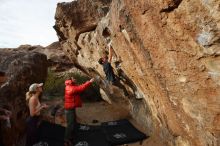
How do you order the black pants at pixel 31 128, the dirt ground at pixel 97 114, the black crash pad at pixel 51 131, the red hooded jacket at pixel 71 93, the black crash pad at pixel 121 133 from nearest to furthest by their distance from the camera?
the black pants at pixel 31 128 → the red hooded jacket at pixel 71 93 → the black crash pad at pixel 51 131 → the black crash pad at pixel 121 133 → the dirt ground at pixel 97 114

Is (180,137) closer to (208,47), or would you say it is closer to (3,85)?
(208,47)

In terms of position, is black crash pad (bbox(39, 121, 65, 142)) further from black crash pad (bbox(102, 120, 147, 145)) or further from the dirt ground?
black crash pad (bbox(102, 120, 147, 145))

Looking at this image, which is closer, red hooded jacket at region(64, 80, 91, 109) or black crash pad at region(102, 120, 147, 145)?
red hooded jacket at region(64, 80, 91, 109)

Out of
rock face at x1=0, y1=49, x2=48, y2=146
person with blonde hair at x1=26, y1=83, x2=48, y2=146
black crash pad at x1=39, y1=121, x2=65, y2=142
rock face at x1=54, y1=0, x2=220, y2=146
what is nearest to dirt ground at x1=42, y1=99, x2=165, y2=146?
black crash pad at x1=39, y1=121, x2=65, y2=142

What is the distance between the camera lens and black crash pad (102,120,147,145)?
38.0 feet

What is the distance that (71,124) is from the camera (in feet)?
35.0

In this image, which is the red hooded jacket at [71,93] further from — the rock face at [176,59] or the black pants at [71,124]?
the rock face at [176,59]

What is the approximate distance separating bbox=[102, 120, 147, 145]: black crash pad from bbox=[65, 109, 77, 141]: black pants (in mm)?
1504

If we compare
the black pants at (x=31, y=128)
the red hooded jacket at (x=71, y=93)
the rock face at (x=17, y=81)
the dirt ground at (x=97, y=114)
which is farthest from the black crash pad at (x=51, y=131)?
the red hooded jacket at (x=71, y=93)

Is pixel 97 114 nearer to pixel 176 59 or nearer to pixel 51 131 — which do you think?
pixel 51 131

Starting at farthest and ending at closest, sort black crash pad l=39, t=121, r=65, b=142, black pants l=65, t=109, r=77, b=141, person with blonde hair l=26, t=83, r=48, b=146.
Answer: black crash pad l=39, t=121, r=65, b=142, black pants l=65, t=109, r=77, b=141, person with blonde hair l=26, t=83, r=48, b=146

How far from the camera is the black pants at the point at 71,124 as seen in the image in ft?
34.6

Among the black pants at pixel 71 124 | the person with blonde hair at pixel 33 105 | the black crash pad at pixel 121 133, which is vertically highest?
the person with blonde hair at pixel 33 105

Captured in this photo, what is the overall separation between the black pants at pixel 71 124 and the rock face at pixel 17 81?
176 cm
